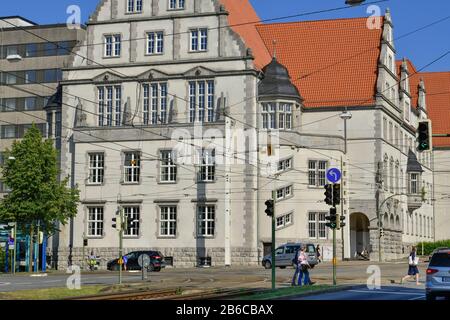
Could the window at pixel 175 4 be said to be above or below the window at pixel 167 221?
above

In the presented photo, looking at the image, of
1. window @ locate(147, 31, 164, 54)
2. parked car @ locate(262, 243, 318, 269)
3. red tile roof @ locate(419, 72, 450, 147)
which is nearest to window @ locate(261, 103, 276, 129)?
window @ locate(147, 31, 164, 54)

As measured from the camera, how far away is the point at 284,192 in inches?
2655

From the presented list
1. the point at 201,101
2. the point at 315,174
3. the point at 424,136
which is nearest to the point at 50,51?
the point at 201,101

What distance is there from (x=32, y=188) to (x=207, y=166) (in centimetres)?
1363

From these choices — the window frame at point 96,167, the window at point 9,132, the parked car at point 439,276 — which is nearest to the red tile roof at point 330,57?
the window frame at point 96,167

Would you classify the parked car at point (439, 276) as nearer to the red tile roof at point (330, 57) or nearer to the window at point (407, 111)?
the red tile roof at point (330, 57)

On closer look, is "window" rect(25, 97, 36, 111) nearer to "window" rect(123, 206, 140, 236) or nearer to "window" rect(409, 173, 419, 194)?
"window" rect(123, 206, 140, 236)

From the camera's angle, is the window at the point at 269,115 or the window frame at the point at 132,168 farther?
the window frame at the point at 132,168

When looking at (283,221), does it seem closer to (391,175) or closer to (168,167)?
(168,167)

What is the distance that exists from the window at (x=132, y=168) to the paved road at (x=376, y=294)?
36.9 meters

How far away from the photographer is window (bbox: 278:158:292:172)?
221 feet

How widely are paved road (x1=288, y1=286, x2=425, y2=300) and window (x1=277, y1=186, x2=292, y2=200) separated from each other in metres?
32.3

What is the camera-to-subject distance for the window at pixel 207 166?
6669 centimetres
